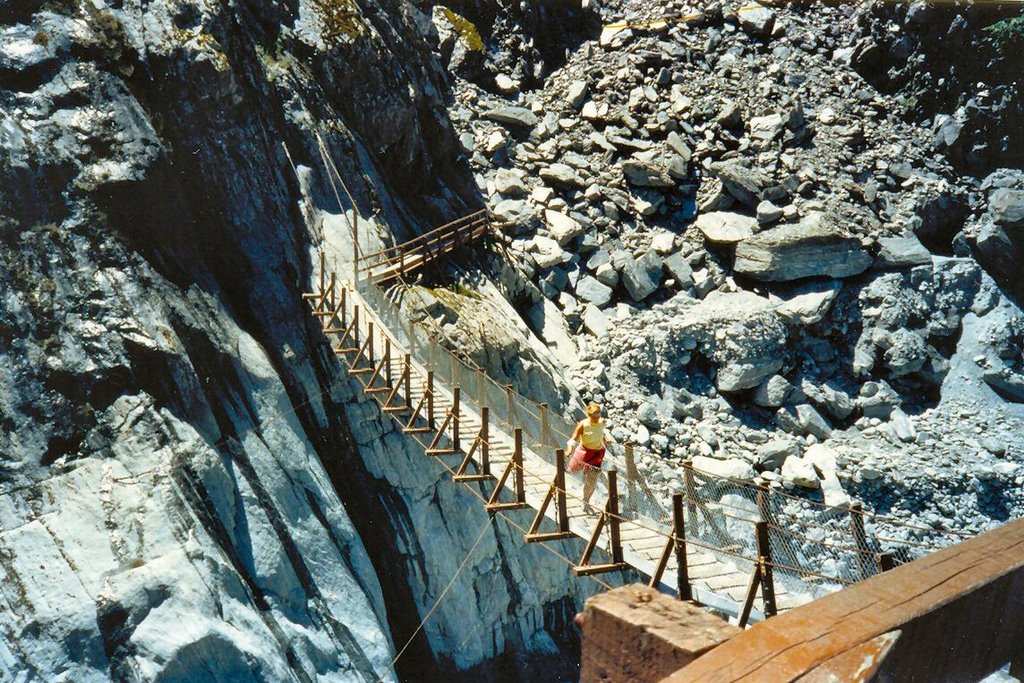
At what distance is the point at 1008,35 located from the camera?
23234mm

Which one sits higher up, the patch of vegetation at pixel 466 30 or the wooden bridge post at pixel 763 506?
the patch of vegetation at pixel 466 30

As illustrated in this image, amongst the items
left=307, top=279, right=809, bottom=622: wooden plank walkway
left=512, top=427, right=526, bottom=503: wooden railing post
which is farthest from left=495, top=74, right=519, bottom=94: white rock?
left=512, top=427, right=526, bottom=503: wooden railing post

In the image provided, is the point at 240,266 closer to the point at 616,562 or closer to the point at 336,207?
the point at 336,207

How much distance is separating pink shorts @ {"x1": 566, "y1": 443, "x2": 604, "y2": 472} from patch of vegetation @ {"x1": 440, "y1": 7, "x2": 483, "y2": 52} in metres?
17.5

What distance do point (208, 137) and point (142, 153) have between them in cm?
129

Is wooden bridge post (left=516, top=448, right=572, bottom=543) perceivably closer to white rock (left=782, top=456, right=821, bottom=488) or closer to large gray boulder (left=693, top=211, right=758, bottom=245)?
white rock (left=782, top=456, right=821, bottom=488)

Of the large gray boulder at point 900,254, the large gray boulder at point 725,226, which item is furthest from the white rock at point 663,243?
the large gray boulder at point 900,254

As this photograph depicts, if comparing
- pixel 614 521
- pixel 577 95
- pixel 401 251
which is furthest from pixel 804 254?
pixel 614 521

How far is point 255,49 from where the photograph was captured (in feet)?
52.7

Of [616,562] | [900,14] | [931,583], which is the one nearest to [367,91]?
[616,562]

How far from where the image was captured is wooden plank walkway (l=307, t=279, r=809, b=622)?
26.5ft

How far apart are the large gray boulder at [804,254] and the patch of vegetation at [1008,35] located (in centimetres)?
733

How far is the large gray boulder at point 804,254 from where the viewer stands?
67.3 feet

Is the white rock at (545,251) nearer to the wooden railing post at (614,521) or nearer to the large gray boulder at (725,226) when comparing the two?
the large gray boulder at (725,226)
